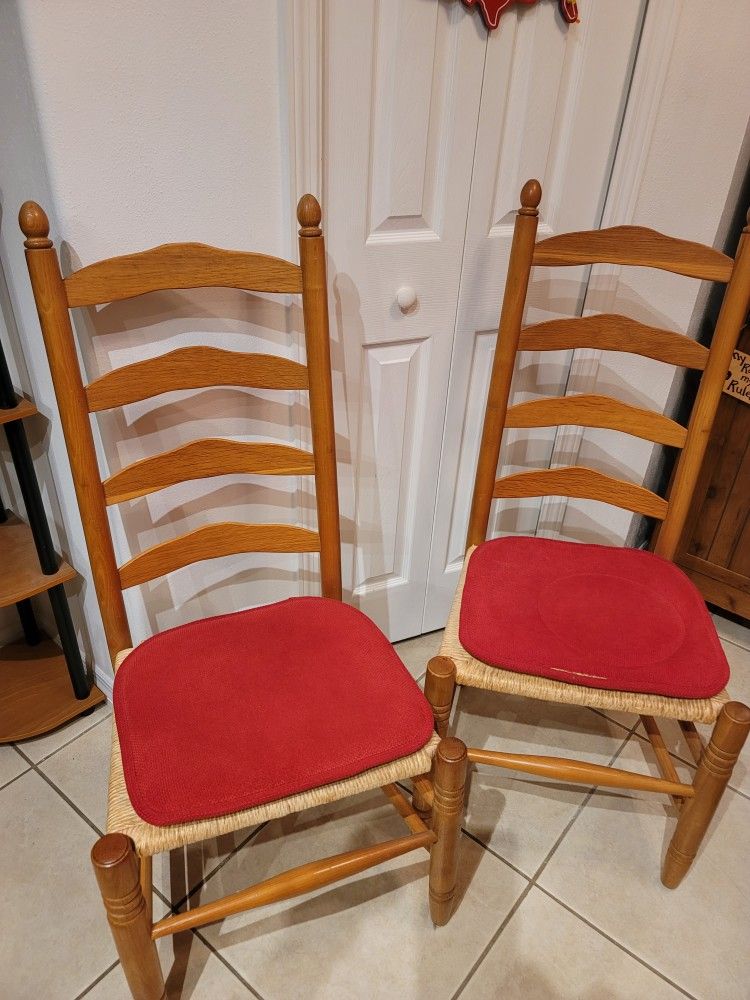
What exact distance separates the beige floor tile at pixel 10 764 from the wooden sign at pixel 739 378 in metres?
1.70

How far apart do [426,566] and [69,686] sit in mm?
820

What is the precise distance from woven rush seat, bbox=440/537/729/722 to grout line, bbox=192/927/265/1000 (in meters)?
0.57

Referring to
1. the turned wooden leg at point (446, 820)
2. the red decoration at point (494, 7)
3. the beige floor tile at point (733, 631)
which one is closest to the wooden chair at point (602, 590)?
the turned wooden leg at point (446, 820)

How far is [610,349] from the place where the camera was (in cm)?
125

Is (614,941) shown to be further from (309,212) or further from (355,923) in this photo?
(309,212)

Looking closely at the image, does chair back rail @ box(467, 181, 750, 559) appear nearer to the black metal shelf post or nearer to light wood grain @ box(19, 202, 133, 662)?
light wood grain @ box(19, 202, 133, 662)

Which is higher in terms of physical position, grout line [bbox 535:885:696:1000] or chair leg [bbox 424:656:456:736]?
chair leg [bbox 424:656:456:736]

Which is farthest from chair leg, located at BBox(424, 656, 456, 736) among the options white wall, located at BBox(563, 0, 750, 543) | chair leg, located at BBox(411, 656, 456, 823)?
white wall, located at BBox(563, 0, 750, 543)

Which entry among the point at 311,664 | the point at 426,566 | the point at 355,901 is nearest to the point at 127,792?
the point at 311,664

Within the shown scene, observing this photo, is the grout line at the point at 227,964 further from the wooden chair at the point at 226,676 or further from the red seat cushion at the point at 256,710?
the red seat cushion at the point at 256,710

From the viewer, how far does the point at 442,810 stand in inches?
38.3

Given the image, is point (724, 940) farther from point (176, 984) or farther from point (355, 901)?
point (176, 984)

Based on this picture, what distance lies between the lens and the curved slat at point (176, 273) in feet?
3.05

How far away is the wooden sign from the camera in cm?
158
